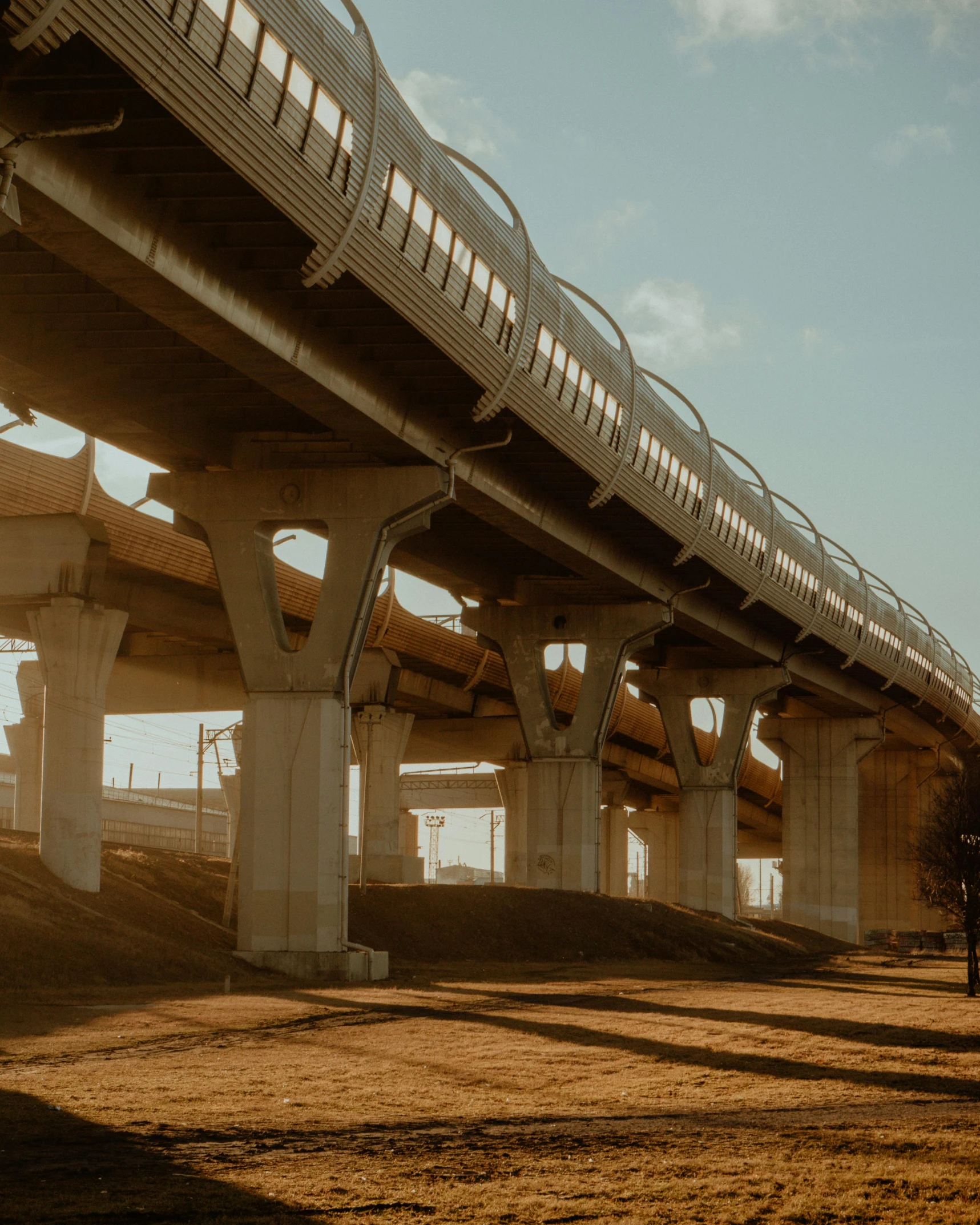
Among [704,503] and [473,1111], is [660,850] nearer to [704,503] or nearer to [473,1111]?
[704,503]

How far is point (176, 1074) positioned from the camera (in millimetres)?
15977

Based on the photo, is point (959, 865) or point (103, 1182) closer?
point (103, 1182)

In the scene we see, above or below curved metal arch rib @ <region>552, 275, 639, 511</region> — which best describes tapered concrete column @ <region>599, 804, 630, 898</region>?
below

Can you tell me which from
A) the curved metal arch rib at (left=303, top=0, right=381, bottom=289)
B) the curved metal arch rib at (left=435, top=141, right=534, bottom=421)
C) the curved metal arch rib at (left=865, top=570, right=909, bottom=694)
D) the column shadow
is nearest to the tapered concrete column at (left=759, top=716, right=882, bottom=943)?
the curved metal arch rib at (left=865, top=570, right=909, bottom=694)

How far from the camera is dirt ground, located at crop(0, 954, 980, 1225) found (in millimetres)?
10273

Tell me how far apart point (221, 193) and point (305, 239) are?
204cm

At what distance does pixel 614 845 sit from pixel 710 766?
44.1 meters

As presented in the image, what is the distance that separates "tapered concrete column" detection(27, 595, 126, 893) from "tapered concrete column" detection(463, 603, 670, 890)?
1597 centimetres

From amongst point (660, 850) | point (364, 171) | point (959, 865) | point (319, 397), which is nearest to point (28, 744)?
point (319, 397)

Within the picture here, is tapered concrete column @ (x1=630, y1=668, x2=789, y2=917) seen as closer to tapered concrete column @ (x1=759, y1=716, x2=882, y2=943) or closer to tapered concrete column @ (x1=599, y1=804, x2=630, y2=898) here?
tapered concrete column @ (x1=759, y1=716, x2=882, y2=943)

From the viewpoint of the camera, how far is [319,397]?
95.4ft

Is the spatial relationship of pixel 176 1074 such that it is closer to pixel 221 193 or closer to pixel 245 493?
pixel 221 193

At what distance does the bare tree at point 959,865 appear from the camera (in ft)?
113

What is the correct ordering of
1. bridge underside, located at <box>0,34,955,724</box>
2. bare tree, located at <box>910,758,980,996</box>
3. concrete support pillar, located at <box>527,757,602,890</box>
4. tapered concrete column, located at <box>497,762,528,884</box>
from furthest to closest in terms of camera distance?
tapered concrete column, located at <box>497,762,528,884</box> < concrete support pillar, located at <box>527,757,602,890</box> < bare tree, located at <box>910,758,980,996</box> < bridge underside, located at <box>0,34,955,724</box>
